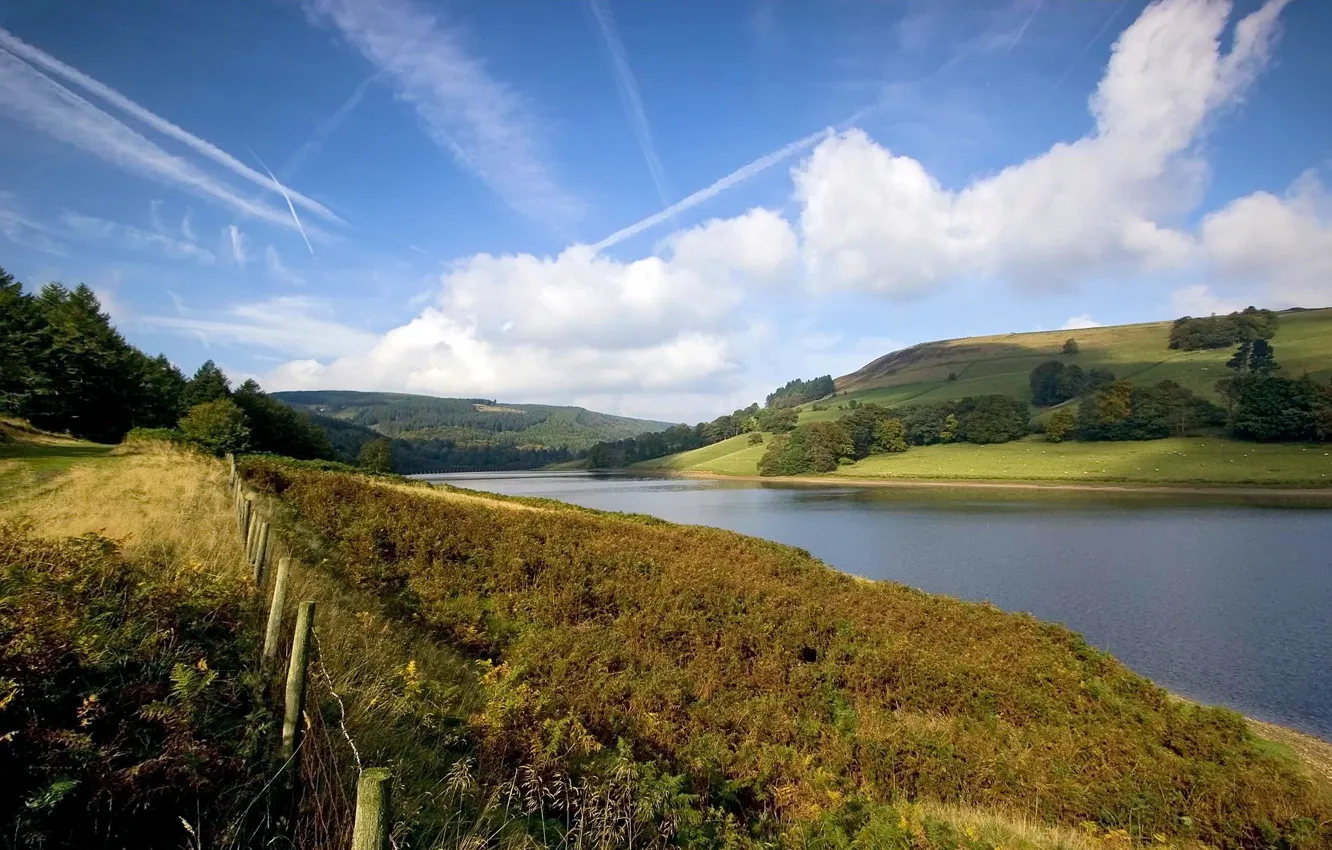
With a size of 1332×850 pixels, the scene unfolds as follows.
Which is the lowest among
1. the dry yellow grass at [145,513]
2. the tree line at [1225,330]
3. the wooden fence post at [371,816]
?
the wooden fence post at [371,816]

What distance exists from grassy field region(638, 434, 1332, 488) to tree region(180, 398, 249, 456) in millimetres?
84681

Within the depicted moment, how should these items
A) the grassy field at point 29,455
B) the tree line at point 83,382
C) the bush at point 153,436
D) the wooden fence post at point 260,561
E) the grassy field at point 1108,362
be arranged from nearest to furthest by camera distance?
the wooden fence post at point 260,561 → the grassy field at point 29,455 → the bush at point 153,436 → the tree line at point 83,382 → the grassy field at point 1108,362

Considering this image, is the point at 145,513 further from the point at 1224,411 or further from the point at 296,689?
the point at 1224,411

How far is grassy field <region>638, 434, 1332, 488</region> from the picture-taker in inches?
2667

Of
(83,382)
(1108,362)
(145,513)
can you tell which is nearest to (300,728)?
(145,513)

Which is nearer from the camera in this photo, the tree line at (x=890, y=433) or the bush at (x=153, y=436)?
the bush at (x=153, y=436)

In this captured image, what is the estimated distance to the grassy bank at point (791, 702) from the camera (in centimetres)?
743

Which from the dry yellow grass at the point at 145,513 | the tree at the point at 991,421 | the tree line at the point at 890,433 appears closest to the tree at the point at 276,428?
the dry yellow grass at the point at 145,513

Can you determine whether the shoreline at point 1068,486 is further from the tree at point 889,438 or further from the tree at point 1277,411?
the tree at point 1277,411

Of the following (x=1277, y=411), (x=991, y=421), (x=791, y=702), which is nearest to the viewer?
(x=791, y=702)

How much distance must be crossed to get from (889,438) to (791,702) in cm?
11188

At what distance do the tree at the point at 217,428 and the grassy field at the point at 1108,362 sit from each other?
12511 cm

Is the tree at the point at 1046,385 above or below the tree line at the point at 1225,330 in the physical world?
below

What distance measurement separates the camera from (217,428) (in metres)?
43.4
